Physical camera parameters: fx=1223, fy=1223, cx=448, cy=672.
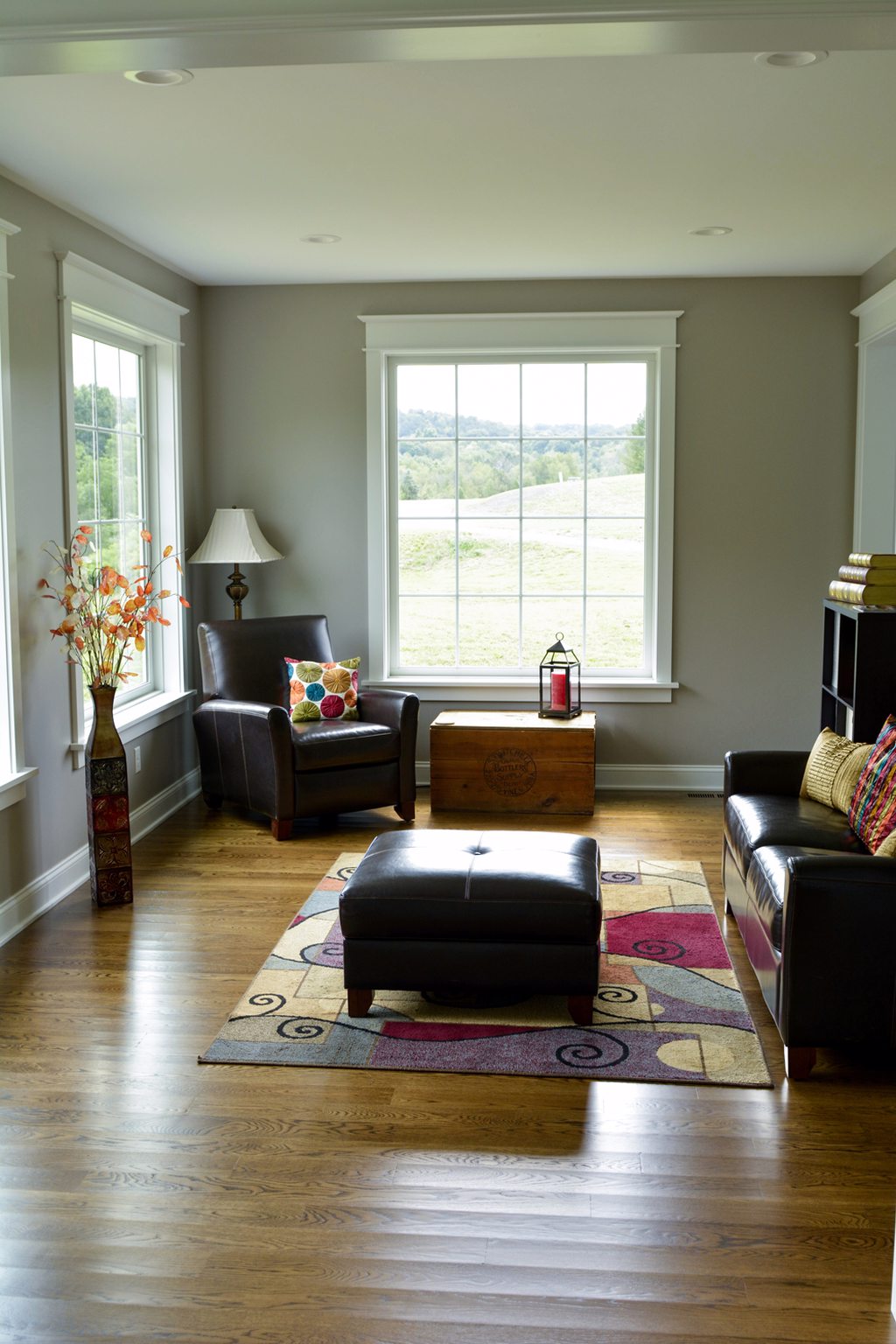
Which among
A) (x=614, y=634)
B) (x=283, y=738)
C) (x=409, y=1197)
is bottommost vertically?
(x=409, y=1197)

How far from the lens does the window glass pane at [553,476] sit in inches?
257

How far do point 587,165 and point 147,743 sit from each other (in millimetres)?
3232

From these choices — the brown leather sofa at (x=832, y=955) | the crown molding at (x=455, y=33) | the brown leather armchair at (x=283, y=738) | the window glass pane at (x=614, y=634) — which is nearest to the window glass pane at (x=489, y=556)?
the window glass pane at (x=614, y=634)

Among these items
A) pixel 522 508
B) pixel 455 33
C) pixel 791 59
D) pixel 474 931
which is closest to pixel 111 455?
pixel 522 508

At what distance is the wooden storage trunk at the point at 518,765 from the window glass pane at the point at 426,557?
39.5 inches

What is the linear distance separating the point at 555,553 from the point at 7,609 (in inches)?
125

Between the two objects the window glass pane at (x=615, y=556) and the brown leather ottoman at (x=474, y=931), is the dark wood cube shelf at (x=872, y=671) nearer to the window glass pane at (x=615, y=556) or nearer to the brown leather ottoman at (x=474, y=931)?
the brown leather ottoman at (x=474, y=931)

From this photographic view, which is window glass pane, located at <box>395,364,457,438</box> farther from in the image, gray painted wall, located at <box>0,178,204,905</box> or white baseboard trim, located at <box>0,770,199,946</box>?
white baseboard trim, located at <box>0,770,199,946</box>

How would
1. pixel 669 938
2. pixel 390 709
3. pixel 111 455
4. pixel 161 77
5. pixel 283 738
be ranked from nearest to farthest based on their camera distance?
pixel 161 77 < pixel 669 938 < pixel 283 738 < pixel 111 455 < pixel 390 709

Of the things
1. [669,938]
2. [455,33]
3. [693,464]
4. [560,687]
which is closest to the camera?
[455,33]

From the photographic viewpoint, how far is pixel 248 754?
561 cm

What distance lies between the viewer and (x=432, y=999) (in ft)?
12.2

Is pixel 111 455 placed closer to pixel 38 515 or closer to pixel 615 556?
pixel 38 515

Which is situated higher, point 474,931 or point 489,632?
point 489,632
